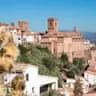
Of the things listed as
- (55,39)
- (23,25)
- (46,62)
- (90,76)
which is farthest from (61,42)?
(90,76)

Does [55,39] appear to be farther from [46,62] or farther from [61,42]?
[46,62]

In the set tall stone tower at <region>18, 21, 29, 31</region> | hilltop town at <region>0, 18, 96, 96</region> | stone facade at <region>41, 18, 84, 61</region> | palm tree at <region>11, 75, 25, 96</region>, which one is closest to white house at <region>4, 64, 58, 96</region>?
hilltop town at <region>0, 18, 96, 96</region>

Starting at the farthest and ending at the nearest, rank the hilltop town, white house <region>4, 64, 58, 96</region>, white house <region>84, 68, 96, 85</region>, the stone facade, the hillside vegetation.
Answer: the stone facade → white house <region>84, 68, 96, 85</region> → the hillside vegetation → the hilltop town → white house <region>4, 64, 58, 96</region>

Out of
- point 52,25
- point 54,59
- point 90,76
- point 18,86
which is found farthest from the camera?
point 52,25

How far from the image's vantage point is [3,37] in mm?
3729

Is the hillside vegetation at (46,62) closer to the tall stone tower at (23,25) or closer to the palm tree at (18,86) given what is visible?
the tall stone tower at (23,25)

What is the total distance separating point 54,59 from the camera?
5650 centimetres

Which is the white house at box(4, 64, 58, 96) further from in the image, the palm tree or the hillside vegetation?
the palm tree

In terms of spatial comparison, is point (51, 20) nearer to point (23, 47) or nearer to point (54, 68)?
point (23, 47)

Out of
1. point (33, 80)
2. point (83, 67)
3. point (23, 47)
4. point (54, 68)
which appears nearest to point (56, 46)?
point (83, 67)

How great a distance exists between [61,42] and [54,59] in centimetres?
1337

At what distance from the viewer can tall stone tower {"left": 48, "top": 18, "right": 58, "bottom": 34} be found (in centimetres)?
7555

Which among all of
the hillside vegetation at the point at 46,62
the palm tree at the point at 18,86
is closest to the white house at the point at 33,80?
the hillside vegetation at the point at 46,62

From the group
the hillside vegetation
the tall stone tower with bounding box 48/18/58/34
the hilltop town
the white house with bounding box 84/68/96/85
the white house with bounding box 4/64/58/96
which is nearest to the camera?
the white house with bounding box 4/64/58/96
